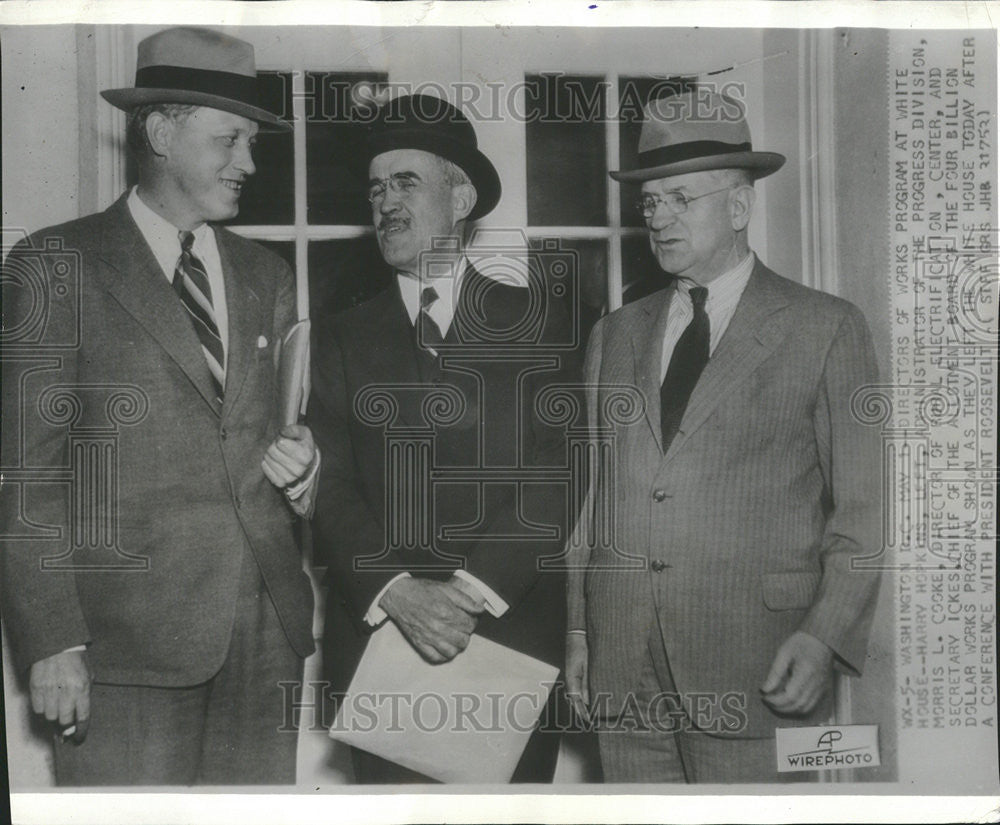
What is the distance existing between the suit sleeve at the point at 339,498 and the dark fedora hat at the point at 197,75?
1.42ft

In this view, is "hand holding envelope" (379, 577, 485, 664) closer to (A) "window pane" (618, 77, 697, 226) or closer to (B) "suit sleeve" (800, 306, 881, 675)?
(B) "suit sleeve" (800, 306, 881, 675)

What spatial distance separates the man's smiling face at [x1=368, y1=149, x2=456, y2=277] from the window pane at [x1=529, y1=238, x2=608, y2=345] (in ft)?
0.57

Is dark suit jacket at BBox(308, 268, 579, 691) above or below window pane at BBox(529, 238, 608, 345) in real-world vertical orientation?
below

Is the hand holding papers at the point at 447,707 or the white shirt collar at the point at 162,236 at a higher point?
the white shirt collar at the point at 162,236

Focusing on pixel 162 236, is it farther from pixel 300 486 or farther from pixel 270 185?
pixel 300 486

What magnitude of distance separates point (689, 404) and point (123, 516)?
1006mm

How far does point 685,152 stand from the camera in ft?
6.01

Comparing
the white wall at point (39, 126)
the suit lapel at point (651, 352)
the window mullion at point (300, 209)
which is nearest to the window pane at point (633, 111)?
the suit lapel at point (651, 352)

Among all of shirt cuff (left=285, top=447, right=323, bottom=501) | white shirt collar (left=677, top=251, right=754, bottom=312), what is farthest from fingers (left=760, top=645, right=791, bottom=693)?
shirt cuff (left=285, top=447, right=323, bottom=501)

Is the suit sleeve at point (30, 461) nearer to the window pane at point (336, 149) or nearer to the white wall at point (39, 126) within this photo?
the white wall at point (39, 126)

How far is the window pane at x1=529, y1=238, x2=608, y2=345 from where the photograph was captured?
185cm

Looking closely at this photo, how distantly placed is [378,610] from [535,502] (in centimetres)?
33

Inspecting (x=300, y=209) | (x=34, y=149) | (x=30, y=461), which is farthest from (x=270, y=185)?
(x=30, y=461)

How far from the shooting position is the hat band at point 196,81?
182 cm
